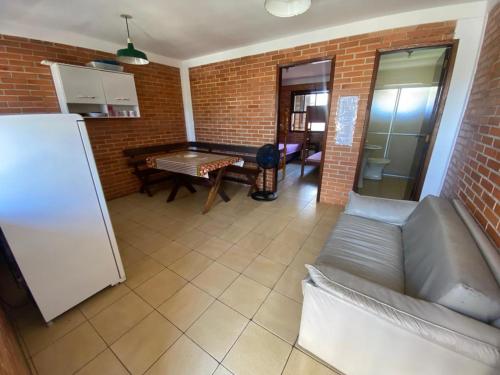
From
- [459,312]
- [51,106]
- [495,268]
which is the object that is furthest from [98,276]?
[51,106]

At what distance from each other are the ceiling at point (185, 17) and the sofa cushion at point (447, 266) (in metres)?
2.16

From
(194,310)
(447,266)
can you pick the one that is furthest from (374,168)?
(194,310)

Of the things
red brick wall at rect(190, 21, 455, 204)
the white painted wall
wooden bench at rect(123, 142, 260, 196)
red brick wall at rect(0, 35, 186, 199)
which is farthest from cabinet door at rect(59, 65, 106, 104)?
the white painted wall

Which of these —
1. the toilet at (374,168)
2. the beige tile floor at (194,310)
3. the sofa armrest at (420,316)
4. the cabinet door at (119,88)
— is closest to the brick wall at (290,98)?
the toilet at (374,168)

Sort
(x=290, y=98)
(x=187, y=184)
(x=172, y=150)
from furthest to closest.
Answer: (x=290, y=98) < (x=172, y=150) < (x=187, y=184)

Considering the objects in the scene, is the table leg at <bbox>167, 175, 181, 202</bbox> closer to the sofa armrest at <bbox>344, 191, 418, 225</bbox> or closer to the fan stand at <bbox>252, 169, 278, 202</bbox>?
the fan stand at <bbox>252, 169, 278, 202</bbox>

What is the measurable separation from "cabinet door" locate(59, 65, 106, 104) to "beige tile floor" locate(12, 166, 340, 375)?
1833 mm

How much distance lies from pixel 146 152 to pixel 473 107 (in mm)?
4495

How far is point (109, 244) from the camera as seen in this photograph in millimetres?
1616

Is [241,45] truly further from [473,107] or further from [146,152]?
[473,107]

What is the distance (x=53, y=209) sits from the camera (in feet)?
4.26

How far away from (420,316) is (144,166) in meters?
4.13

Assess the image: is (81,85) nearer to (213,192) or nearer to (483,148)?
(213,192)

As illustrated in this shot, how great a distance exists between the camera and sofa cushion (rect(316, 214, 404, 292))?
1299 millimetres
